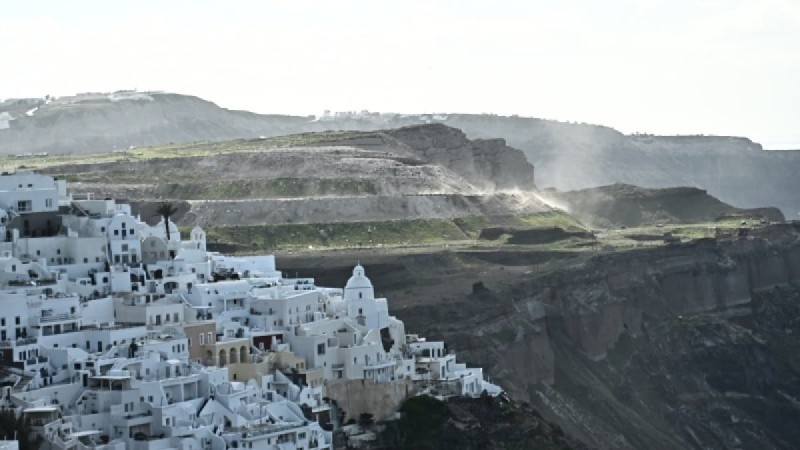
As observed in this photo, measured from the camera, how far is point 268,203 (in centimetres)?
15800

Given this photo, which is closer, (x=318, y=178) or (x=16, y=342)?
(x=16, y=342)

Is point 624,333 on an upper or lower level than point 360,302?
lower

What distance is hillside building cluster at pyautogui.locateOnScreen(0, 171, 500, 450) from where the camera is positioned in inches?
3041

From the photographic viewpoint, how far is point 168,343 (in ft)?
268

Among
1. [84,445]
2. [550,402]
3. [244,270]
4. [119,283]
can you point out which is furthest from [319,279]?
[84,445]

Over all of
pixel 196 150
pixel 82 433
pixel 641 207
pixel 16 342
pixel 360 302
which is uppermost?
pixel 196 150

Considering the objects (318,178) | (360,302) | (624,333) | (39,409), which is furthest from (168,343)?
(318,178)

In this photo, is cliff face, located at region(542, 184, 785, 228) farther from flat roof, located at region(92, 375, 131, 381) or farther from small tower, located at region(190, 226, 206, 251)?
flat roof, located at region(92, 375, 131, 381)

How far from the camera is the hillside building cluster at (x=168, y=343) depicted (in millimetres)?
77250

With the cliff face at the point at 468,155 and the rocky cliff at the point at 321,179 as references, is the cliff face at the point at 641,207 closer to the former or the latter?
the cliff face at the point at 468,155

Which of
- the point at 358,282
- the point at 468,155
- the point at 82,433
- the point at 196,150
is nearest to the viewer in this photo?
the point at 82,433

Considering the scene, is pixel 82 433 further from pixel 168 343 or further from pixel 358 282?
pixel 358 282

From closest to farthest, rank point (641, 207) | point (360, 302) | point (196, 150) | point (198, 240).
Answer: point (360, 302) → point (198, 240) → point (196, 150) → point (641, 207)

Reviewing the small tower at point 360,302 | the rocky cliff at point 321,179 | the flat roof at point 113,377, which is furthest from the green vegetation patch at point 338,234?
the flat roof at point 113,377
